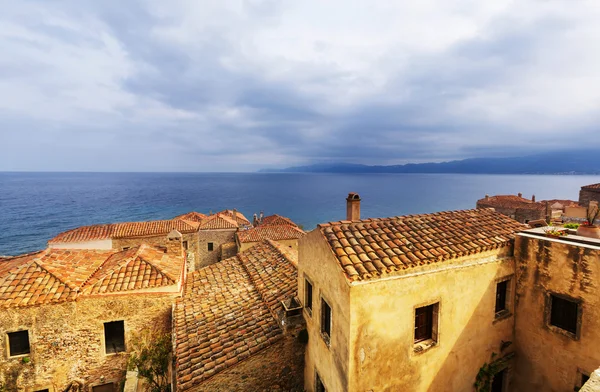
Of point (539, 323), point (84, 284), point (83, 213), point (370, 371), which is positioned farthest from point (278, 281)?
point (83, 213)

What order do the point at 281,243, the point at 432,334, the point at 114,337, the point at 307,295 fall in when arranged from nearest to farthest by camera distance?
the point at 432,334 < the point at 307,295 < the point at 114,337 < the point at 281,243

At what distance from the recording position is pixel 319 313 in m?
8.75

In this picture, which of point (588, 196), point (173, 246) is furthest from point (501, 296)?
point (588, 196)

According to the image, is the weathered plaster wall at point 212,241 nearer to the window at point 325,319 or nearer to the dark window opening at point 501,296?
the window at point 325,319

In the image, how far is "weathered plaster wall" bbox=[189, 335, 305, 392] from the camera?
8984mm

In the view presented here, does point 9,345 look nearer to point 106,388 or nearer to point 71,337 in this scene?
point 71,337

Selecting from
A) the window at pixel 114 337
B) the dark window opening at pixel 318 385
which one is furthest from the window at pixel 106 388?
the dark window opening at pixel 318 385

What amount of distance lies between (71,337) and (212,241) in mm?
21448

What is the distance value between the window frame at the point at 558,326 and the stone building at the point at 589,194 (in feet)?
119

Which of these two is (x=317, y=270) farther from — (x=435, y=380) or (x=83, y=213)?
(x=83, y=213)

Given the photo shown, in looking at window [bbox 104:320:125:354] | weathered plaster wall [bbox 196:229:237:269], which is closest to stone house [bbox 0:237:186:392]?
window [bbox 104:320:125:354]

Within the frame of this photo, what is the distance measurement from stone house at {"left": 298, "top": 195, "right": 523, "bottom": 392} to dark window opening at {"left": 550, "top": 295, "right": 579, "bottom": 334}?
1218 mm

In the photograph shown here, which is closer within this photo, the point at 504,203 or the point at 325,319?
the point at 325,319

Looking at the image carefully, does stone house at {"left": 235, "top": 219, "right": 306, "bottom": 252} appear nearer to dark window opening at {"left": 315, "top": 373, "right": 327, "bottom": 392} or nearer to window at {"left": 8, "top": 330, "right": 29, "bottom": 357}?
window at {"left": 8, "top": 330, "right": 29, "bottom": 357}
